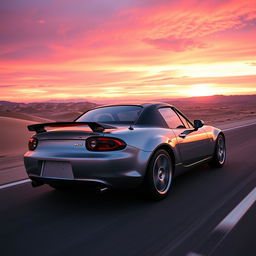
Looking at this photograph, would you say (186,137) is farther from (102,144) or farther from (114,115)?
(102,144)

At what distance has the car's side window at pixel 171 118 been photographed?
561 cm

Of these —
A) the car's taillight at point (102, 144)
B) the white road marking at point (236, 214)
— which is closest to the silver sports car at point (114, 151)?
the car's taillight at point (102, 144)

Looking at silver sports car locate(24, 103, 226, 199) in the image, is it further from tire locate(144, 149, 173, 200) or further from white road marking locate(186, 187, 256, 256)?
white road marking locate(186, 187, 256, 256)

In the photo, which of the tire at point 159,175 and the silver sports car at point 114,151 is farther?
the tire at point 159,175

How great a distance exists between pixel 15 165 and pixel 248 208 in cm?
573

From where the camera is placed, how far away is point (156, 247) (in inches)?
128

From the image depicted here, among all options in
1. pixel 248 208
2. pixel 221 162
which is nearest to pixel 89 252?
pixel 248 208

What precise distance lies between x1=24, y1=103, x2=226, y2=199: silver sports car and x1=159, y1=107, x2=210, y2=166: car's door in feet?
0.11

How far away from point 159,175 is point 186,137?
1.08 m

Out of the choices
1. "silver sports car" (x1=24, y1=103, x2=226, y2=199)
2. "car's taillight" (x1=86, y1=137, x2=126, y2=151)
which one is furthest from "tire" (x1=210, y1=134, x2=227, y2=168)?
"car's taillight" (x1=86, y1=137, x2=126, y2=151)

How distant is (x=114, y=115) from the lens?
5.52 m

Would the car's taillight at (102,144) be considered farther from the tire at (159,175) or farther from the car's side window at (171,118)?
the car's side window at (171,118)

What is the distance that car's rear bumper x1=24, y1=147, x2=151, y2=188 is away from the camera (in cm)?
422

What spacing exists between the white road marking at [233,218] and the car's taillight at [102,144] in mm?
1522
